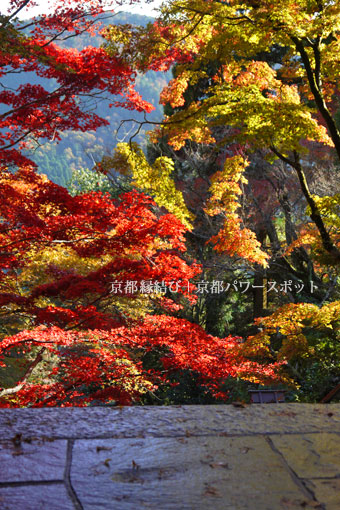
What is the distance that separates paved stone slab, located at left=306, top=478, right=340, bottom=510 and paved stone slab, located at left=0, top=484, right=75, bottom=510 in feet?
2.04

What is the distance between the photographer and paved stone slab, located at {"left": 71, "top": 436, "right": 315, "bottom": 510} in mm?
1055

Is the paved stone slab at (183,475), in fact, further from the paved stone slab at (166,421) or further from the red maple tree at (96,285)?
the red maple tree at (96,285)

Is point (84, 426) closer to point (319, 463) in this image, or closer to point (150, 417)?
point (150, 417)

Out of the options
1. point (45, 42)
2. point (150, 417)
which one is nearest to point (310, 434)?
point (150, 417)

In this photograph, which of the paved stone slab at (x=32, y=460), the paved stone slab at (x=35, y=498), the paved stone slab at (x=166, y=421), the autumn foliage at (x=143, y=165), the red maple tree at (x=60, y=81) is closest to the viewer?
the paved stone slab at (x=35, y=498)

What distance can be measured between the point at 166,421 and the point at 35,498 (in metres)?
0.62

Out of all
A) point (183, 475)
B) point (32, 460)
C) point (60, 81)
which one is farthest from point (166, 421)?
point (60, 81)

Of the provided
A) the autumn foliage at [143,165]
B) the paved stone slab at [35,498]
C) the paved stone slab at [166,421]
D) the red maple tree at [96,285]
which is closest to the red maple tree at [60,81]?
the autumn foliage at [143,165]

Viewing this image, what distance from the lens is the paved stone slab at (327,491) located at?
1057 millimetres

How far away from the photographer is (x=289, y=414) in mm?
1684

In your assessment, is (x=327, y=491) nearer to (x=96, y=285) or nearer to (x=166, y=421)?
(x=166, y=421)

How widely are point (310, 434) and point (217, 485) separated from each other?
511 millimetres

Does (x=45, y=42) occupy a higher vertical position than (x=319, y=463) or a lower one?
higher

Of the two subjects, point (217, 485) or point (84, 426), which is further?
point (84, 426)
